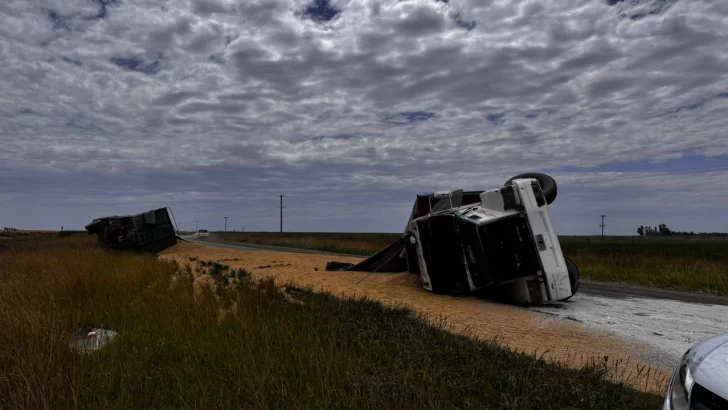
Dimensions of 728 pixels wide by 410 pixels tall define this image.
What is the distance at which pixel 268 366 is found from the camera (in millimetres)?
4648

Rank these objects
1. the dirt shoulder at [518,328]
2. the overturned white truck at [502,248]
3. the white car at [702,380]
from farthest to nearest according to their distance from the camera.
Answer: the overturned white truck at [502,248], the dirt shoulder at [518,328], the white car at [702,380]

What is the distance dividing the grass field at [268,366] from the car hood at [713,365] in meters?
1.43

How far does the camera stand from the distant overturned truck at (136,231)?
23.9 meters

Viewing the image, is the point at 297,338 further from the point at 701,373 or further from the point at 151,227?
the point at 151,227

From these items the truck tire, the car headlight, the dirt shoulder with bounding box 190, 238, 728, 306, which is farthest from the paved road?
the car headlight

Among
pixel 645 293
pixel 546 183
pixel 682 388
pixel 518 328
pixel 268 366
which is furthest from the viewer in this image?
pixel 645 293

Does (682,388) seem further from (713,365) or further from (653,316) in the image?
(653,316)

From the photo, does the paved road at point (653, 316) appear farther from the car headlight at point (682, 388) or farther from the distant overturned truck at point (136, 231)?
the distant overturned truck at point (136, 231)

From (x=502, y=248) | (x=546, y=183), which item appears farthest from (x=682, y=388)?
(x=546, y=183)

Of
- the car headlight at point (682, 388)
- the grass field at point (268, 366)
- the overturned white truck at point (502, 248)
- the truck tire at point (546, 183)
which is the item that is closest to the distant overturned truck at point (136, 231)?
the grass field at point (268, 366)

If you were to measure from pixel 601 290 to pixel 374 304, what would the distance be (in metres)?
8.02

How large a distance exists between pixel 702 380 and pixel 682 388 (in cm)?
22

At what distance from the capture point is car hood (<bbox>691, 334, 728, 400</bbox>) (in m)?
2.38

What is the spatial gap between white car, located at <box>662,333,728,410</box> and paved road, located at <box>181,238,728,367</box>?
361 cm
